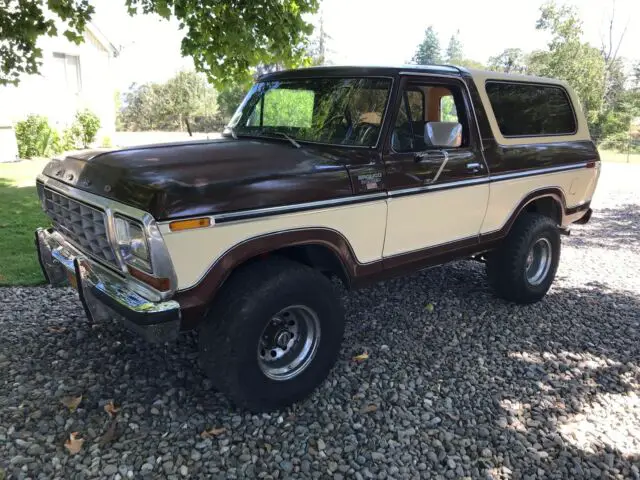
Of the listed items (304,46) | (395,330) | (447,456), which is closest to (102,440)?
(447,456)

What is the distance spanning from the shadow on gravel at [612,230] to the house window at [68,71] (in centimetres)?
1552

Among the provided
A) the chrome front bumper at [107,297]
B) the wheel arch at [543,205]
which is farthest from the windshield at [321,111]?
the wheel arch at [543,205]

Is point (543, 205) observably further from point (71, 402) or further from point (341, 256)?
point (71, 402)

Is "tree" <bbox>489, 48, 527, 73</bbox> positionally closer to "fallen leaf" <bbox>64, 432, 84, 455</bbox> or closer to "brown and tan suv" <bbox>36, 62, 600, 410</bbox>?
"brown and tan suv" <bbox>36, 62, 600, 410</bbox>

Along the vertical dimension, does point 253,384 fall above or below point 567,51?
below

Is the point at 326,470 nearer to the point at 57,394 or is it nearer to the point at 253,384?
the point at 253,384

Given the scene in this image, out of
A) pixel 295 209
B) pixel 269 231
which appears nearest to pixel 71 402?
pixel 269 231

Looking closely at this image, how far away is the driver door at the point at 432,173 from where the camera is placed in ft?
11.1

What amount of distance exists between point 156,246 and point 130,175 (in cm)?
49

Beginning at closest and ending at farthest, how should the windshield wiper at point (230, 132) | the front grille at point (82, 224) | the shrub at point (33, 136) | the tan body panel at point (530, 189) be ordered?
the front grille at point (82, 224), the windshield wiper at point (230, 132), the tan body panel at point (530, 189), the shrub at point (33, 136)

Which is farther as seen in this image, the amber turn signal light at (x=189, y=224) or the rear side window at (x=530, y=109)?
the rear side window at (x=530, y=109)

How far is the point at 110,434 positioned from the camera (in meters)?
2.76

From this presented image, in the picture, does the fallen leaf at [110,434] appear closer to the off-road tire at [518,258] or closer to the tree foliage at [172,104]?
the off-road tire at [518,258]

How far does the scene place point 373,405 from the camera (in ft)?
10.3
